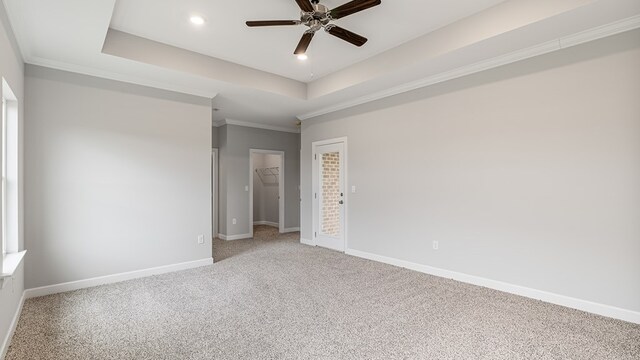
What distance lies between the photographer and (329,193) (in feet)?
18.4

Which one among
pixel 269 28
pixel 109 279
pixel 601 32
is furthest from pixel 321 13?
pixel 109 279

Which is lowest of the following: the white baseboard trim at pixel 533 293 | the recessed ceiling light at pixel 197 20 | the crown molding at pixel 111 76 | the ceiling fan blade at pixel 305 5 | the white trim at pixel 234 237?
the white trim at pixel 234 237

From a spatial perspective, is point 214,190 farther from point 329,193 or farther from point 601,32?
point 601,32

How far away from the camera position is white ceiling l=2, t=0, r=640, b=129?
258 cm

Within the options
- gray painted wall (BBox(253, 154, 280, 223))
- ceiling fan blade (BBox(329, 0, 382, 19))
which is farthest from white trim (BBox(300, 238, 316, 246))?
ceiling fan blade (BBox(329, 0, 382, 19))

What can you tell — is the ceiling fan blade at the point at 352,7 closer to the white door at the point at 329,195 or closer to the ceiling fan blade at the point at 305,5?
the ceiling fan blade at the point at 305,5

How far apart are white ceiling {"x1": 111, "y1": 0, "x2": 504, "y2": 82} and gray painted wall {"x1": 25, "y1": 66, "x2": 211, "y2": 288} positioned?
970 millimetres

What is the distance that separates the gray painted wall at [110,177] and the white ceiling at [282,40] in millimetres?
296

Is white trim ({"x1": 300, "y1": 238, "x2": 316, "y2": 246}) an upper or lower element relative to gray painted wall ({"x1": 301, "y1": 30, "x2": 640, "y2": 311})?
lower

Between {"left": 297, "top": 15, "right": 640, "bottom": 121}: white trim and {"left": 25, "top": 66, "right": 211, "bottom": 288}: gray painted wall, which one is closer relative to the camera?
{"left": 297, "top": 15, "right": 640, "bottom": 121}: white trim

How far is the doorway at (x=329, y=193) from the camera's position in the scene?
5.23 metres

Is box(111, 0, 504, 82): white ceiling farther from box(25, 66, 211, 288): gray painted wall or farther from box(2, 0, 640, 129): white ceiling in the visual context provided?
box(25, 66, 211, 288): gray painted wall

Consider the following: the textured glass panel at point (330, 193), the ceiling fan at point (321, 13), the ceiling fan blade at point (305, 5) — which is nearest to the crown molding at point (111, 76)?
the ceiling fan at point (321, 13)

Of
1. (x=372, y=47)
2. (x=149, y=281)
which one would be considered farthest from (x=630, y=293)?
(x=149, y=281)
